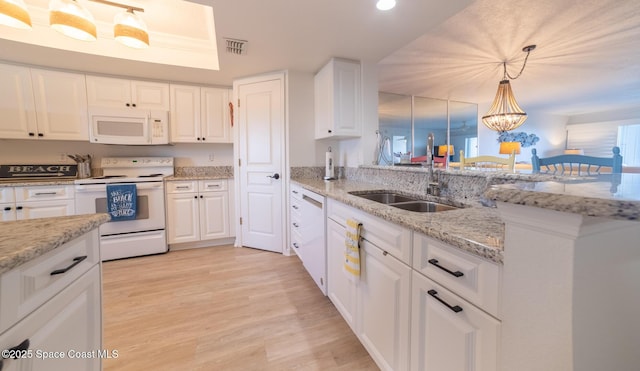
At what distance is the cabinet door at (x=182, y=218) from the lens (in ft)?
9.78

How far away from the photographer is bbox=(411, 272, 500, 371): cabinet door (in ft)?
2.31

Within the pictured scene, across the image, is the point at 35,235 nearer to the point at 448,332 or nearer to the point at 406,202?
the point at 448,332

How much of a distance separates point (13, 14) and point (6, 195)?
1.87 meters

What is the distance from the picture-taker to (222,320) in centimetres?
173

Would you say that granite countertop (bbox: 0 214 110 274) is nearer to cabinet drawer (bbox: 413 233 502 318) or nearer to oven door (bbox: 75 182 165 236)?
cabinet drawer (bbox: 413 233 502 318)

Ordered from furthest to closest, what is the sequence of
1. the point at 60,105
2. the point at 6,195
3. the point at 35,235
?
the point at 60,105 → the point at 6,195 → the point at 35,235

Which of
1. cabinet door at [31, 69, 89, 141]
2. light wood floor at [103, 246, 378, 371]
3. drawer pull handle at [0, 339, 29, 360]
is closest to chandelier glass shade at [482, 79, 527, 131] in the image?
light wood floor at [103, 246, 378, 371]

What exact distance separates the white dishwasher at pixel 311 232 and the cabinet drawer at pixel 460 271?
976 millimetres

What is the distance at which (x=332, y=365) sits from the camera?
136 cm

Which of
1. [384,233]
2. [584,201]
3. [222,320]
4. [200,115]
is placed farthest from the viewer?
[200,115]

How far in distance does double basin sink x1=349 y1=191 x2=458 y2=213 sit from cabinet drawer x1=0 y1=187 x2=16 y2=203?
10.8 feet

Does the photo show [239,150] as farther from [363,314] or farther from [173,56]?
[363,314]

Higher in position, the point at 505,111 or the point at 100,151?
the point at 505,111

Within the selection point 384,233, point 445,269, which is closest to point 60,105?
point 384,233
